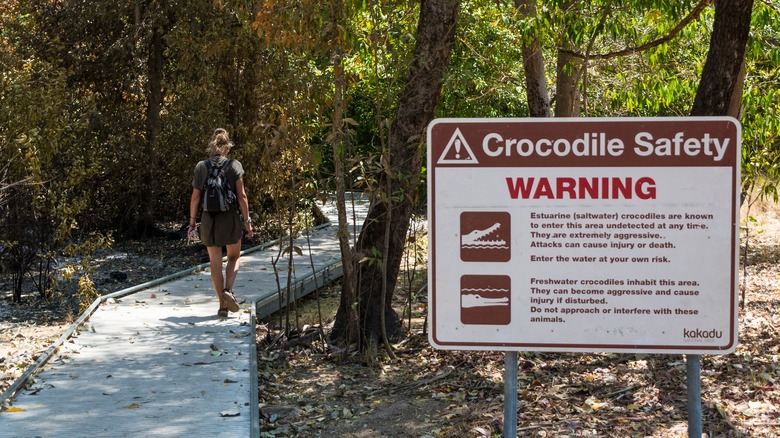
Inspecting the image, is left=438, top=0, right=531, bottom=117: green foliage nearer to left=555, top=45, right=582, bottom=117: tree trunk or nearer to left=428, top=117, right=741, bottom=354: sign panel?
left=555, top=45, right=582, bottom=117: tree trunk

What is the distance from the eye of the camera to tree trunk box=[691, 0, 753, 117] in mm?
6930

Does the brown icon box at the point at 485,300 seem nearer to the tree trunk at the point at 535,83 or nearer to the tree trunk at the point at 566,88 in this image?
the tree trunk at the point at 535,83

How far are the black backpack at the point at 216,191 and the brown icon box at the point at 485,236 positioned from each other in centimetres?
534

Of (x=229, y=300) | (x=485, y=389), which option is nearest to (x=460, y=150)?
(x=485, y=389)

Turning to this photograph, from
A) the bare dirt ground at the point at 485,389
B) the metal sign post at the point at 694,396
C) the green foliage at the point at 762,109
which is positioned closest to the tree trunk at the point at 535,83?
the green foliage at the point at 762,109

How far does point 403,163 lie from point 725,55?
106 inches

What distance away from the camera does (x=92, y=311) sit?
9070mm

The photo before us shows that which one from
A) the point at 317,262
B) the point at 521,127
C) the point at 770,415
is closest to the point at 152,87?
the point at 317,262

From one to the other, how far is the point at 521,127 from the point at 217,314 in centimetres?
610

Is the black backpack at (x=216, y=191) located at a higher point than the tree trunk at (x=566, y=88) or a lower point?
lower

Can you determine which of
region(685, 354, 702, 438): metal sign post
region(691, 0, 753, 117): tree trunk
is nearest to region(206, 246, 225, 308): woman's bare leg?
region(691, 0, 753, 117): tree trunk

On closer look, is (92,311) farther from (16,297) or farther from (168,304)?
(16,297)

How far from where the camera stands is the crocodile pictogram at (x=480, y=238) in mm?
3510

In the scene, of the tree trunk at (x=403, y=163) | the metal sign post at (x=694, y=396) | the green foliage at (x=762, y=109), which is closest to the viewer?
the metal sign post at (x=694, y=396)
